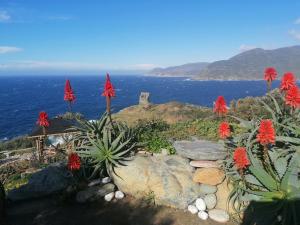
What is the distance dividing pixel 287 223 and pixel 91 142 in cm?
564

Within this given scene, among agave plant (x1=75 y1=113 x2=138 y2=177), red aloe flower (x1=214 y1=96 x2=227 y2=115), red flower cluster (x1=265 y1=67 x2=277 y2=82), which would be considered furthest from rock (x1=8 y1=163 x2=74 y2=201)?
red flower cluster (x1=265 y1=67 x2=277 y2=82)

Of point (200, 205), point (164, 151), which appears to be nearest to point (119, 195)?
point (164, 151)

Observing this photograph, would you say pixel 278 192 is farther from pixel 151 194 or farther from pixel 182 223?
pixel 151 194

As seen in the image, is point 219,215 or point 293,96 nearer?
point 293,96

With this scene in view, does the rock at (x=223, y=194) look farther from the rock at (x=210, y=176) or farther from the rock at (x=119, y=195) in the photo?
the rock at (x=119, y=195)

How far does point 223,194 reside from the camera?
28.7 feet

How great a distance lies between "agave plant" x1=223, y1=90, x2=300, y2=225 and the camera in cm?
644

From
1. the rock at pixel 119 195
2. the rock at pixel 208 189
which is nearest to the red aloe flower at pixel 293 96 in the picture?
the rock at pixel 208 189

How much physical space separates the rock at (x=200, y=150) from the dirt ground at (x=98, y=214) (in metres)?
1.53

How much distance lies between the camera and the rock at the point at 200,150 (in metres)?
9.12

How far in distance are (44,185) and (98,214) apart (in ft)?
7.35

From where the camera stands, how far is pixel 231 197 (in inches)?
332

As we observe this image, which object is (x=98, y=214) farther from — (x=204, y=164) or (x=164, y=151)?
(x=204, y=164)

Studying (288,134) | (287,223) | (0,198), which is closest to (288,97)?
(288,134)
